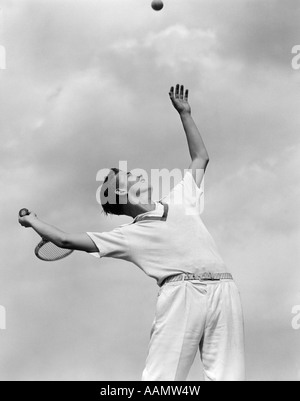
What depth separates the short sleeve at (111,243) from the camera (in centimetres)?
739

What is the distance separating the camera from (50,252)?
26.3ft

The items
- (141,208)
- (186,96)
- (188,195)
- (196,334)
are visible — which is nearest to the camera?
(196,334)

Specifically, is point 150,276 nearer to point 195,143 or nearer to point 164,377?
point 164,377

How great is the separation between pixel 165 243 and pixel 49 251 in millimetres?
1339

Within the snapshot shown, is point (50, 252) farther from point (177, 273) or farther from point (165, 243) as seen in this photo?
point (177, 273)

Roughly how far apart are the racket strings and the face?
3.04 ft

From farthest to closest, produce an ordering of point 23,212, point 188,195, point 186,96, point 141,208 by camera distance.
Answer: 1. point 186,96
2. point 188,195
3. point 141,208
4. point 23,212

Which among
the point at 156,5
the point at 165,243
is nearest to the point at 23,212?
the point at 165,243

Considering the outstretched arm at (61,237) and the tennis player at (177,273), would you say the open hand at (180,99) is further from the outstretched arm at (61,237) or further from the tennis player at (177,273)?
the outstretched arm at (61,237)

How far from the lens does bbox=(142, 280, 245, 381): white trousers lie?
7.16m

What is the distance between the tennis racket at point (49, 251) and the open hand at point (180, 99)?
6.53 feet

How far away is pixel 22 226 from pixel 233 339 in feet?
7.94

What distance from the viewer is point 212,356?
7.21 m
